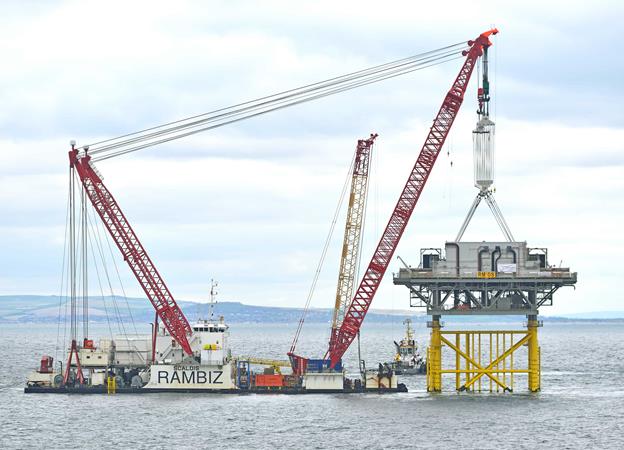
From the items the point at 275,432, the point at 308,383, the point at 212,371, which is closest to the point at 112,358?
the point at 212,371

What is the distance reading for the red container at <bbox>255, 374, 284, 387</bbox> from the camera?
104 m

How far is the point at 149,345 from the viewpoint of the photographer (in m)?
109

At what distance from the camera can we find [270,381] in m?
104

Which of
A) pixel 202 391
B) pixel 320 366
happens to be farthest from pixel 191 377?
pixel 320 366

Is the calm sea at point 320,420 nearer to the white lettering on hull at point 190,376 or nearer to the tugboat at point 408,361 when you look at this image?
the white lettering on hull at point 190,376

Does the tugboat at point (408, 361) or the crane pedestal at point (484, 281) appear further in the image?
the tugboat at point (408, 361)

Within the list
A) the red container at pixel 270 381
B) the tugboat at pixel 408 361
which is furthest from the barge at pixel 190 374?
the tugboat at pixel 408 361

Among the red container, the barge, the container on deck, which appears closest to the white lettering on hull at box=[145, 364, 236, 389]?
the barge

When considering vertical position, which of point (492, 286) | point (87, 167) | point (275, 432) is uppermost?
point (87, 167)

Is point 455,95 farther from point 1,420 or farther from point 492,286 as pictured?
point 1,420

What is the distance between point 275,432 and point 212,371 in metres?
21.9

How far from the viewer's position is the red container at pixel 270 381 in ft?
342

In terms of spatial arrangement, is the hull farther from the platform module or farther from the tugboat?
the tugboat

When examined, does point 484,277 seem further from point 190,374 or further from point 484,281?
point 190,374
